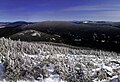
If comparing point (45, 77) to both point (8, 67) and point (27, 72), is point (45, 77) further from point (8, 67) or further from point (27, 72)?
point (8, 67)

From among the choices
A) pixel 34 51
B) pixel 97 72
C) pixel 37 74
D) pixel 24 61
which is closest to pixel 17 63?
pixel 24 61

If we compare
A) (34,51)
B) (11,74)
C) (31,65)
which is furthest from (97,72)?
(34,51)

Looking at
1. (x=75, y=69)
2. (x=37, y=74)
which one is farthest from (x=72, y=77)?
(x=37, y=74)

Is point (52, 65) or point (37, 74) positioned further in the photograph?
point (52, 65)

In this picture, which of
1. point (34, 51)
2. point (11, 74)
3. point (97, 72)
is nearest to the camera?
point (11, 74)

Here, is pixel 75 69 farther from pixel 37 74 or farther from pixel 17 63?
pixel 17 63

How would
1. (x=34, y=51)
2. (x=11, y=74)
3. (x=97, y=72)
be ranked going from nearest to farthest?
(x=11, y=74) → (x=97, y=72) → (x=34, y=51)

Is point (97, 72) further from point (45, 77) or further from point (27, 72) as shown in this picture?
point (27, 72)

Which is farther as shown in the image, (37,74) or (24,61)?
(24,61)
